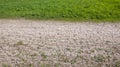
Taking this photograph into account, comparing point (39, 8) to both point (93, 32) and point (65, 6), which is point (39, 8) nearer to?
point (65, 6)

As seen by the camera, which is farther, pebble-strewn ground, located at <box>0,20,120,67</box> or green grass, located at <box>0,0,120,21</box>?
green grass, located at <box>0,0,120,21</box>

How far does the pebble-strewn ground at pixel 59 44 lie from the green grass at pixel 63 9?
2364 millimetres

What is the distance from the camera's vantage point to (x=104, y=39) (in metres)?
13.9

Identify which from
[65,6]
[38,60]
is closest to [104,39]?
[38,60]

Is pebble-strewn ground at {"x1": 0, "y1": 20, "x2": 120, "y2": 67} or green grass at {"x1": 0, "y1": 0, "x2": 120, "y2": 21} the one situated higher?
green grass at {"x1": 0, "y1": 0, "x2": 120, "y2": 21}

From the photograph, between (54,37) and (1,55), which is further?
(54,37)

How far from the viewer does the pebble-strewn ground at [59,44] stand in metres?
11.0

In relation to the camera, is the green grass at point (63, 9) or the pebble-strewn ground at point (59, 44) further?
the green grass at point (63, 9)

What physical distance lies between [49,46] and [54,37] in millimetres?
1495

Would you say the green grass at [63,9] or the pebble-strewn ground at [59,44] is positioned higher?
the green grass at [63,9]

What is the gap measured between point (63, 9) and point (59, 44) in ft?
29.6

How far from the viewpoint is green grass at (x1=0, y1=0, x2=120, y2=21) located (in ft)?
65.5

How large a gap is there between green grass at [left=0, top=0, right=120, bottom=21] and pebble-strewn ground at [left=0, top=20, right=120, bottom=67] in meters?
2.36

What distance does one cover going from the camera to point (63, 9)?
21.6m
